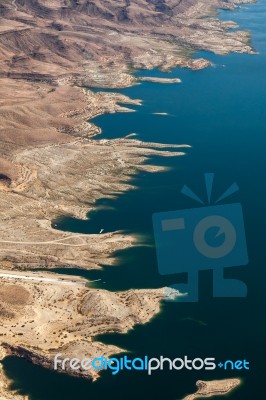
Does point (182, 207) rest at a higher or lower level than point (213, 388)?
higher

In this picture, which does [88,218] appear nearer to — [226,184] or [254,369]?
Answer: [226,184]

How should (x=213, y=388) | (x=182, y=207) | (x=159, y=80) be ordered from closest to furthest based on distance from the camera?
(x=213, y=388) < (x=182, y=207) < (x=159, y=80)

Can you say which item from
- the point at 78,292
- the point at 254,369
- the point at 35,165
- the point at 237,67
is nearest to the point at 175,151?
the point at 35,165
